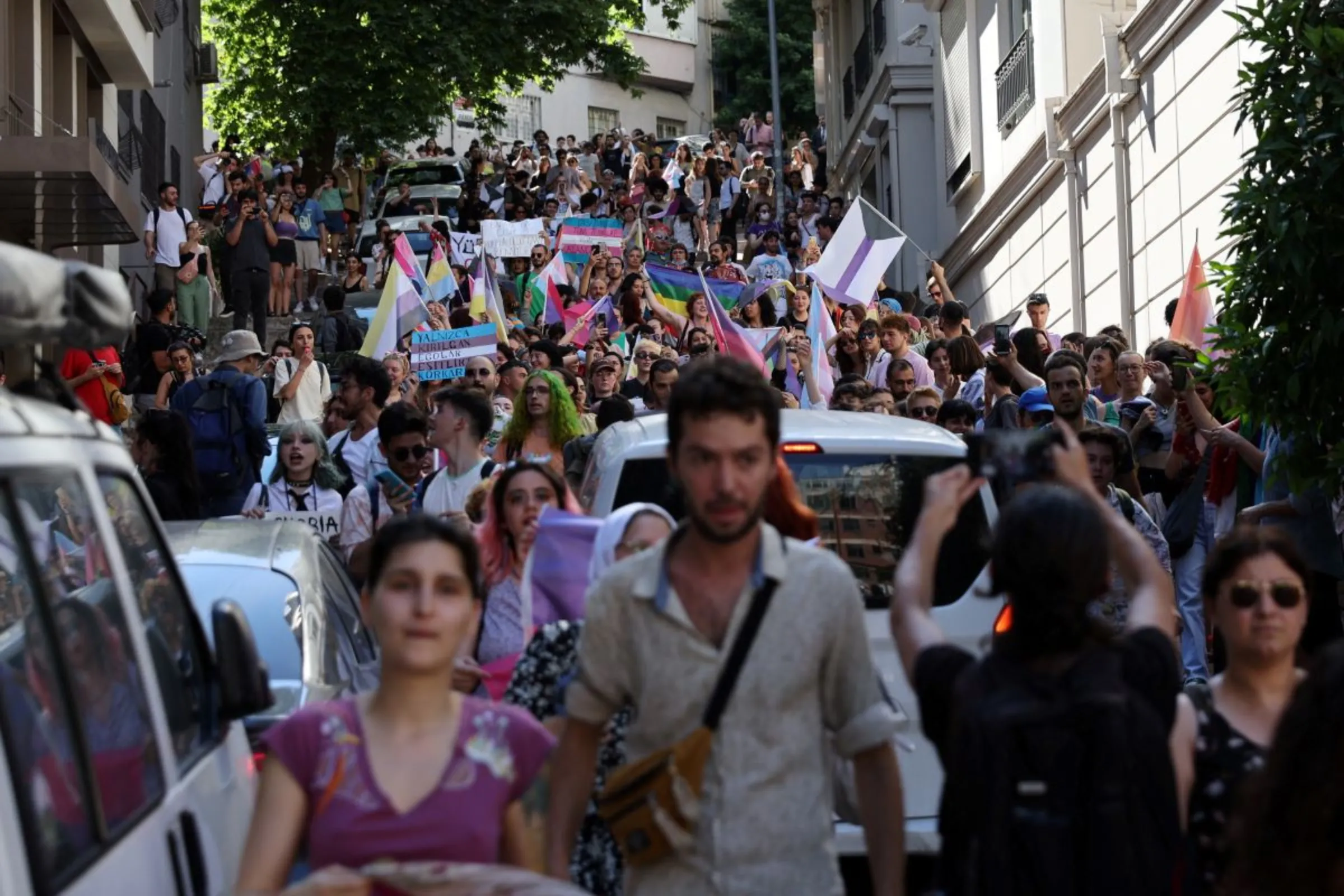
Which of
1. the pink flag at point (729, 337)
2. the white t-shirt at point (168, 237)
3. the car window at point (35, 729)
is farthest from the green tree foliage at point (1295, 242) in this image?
the white t-shirt at point (168, 237)

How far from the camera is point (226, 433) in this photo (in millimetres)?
12953

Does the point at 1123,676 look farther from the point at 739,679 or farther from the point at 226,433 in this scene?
the point at 226,433

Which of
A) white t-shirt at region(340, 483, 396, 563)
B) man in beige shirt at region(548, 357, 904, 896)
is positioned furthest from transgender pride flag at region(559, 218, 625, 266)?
man in beige shirt at region(548, 357, 904, 896)

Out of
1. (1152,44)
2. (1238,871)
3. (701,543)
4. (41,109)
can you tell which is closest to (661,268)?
(1152,44)

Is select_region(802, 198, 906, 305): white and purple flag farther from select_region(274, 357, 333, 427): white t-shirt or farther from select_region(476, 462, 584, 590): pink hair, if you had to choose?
select_region(476, 462, 584, 590): pink hair

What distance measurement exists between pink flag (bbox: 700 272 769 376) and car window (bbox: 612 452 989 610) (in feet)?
27.9

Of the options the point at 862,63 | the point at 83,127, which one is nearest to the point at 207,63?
the point at 862,63

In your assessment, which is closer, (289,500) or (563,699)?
(563,699)

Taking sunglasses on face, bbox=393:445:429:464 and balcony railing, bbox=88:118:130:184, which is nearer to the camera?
sunglasses on face, bbox=393:445:429:464

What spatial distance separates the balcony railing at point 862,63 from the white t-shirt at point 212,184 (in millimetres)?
13392

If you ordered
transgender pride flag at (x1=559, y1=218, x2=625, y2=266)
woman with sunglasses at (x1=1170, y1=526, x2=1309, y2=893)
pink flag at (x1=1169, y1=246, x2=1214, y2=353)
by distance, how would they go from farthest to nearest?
transgender pride flag at (x1=559, y1=218, x2=625, y2=266) → pink flag at (x1=1169, y1=246, x2=1214, y2=353) → woman with sunglasses at (x1=1170, y1=526, x2=1309, y2=893)

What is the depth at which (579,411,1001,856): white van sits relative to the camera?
766 centimetres

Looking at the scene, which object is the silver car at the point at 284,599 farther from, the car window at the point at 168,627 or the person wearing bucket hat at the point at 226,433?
the person wearing bucket hat at the point at 226,433

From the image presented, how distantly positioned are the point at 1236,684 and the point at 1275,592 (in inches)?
8.7
